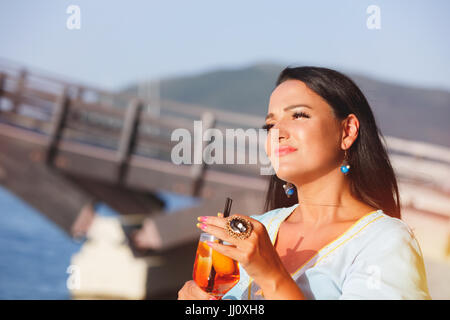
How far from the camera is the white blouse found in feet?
2.92

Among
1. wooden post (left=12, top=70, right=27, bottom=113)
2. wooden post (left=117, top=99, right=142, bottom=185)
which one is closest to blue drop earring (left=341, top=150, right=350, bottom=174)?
wooden post (left=117, top=99, right=142, bottom=185)

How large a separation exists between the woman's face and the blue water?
2916mm

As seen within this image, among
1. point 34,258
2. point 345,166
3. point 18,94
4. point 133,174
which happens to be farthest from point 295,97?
point 34,258

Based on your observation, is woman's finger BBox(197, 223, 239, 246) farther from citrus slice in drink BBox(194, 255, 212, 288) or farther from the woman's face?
the woman's face

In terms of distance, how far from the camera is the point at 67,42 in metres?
2.16

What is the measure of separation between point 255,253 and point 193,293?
0.27 m

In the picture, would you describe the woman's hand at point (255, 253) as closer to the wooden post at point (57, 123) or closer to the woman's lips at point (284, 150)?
the woman's lips at point (284, 150)

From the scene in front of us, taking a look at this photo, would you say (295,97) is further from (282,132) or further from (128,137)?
(128,137)

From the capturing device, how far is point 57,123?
478 cm

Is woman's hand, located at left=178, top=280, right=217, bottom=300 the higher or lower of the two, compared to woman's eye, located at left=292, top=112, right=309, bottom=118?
lower

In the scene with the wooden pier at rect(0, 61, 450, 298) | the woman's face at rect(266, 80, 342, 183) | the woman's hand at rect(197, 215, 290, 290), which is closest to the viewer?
the woman's hand at rect(197, 215, 290, 290)

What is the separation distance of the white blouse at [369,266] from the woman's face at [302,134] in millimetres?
160

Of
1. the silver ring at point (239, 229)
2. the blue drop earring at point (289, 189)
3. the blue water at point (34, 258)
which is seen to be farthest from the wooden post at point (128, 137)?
the silver ring at point (239, 229)
